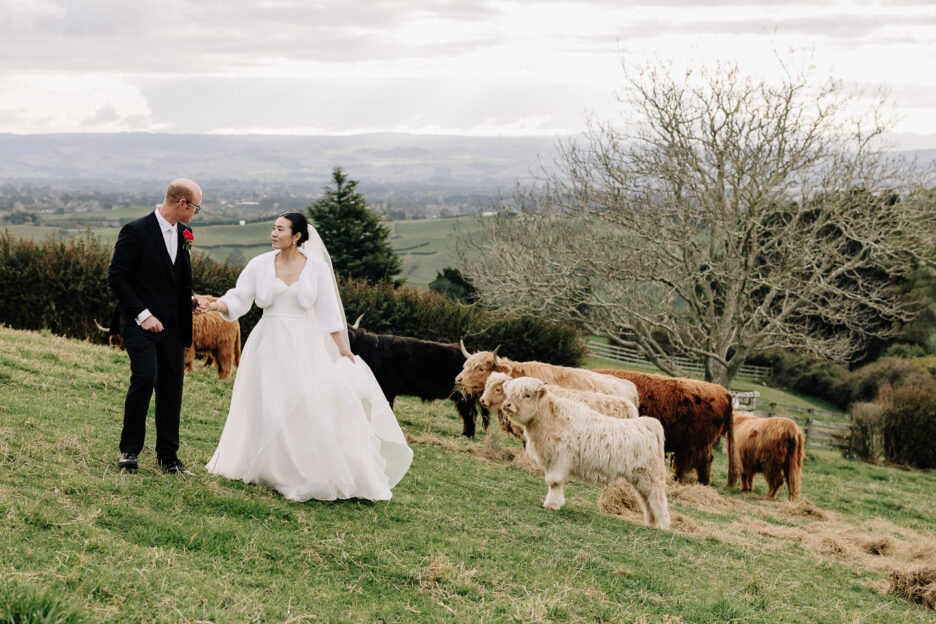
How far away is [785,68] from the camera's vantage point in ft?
72.7

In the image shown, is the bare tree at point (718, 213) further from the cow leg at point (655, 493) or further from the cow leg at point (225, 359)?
the cow leg at point (655, 493)

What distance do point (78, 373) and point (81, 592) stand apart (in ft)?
27.1

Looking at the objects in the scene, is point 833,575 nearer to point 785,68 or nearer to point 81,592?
point 81,592

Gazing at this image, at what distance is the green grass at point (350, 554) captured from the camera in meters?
4.02

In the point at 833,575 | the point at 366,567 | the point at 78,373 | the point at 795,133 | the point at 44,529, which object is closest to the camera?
the point at 44,529

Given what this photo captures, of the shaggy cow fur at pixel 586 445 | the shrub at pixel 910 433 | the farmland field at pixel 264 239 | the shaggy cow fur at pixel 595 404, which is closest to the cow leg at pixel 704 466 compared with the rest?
the shaggy cow fur at pixel 595 404

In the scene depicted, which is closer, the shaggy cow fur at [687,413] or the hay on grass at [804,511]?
the hay on grass at [804,511]

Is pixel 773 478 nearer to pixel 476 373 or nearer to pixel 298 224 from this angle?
pixel 476 373

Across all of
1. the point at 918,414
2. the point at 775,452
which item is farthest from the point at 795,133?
the point at 775,452

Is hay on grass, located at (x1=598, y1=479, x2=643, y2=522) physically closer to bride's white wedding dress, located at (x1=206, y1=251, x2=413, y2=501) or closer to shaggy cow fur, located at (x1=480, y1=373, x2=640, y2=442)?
shaggy cow fur, located at (x1=480, y1=373, x2=640, y2=442)

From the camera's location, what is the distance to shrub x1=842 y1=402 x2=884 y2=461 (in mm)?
22547

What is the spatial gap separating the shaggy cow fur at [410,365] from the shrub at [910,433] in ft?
49.9

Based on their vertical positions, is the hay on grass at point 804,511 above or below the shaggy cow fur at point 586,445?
below

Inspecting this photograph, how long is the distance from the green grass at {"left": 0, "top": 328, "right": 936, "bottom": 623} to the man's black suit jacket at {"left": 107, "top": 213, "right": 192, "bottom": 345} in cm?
126
